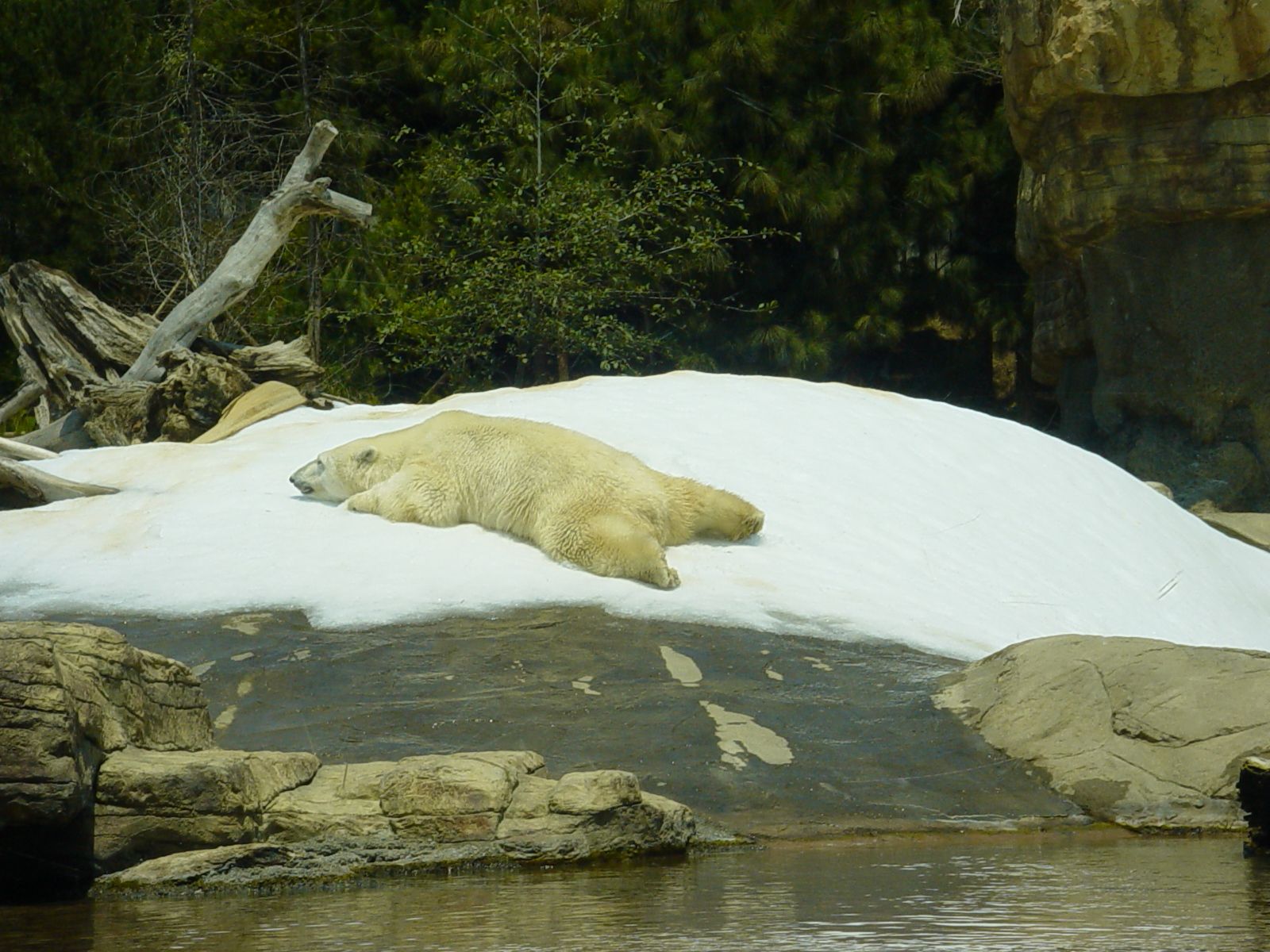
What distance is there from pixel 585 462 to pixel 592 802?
11.7ft

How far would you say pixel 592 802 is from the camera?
16.9 feet

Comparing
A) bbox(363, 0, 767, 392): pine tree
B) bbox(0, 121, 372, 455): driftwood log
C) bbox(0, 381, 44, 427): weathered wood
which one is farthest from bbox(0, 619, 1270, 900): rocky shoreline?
bbox(363, 0, 767, 392): pine tree

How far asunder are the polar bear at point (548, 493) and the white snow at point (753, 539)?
0.12m

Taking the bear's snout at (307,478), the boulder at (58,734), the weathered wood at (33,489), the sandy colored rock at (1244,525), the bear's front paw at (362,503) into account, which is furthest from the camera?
the sandy colored rock at (1244,525)

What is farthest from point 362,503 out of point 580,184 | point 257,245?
point 580,184

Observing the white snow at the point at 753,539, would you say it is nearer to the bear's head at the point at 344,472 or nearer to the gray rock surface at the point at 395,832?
the bear's head at the point at 344,472

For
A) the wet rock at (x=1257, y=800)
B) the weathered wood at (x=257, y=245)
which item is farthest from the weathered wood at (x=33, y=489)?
the wet rock at (x=1257, y=800)

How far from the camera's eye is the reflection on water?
380 centimetres

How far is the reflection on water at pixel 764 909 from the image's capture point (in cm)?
380

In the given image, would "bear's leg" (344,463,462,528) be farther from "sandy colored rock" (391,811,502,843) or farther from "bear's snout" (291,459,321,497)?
"sandy colored rock" (391,811,502,843)

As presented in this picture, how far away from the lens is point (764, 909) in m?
4.20

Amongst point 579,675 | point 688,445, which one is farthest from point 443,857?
point 688,445

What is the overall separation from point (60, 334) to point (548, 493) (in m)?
6.75

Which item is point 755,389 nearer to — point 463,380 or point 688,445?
point 688,445
